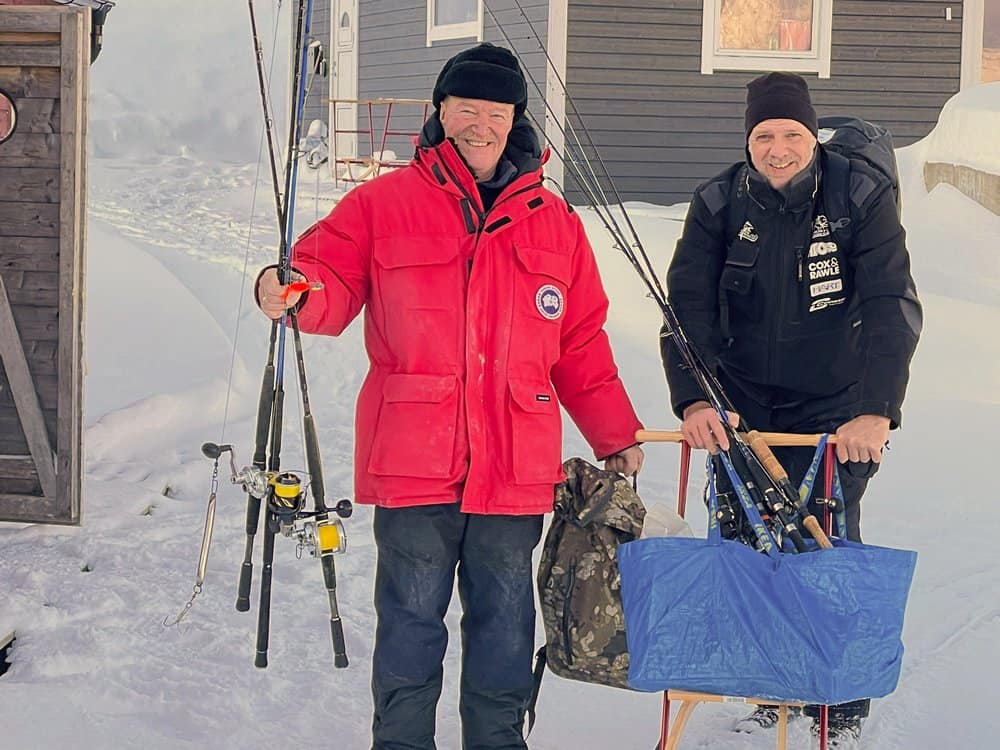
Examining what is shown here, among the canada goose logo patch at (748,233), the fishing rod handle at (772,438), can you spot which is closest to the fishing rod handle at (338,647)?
the fishing rod handle at (772,438)

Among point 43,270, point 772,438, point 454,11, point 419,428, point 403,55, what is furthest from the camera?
point 403,55

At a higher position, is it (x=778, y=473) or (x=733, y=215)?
(x=733, y=215)

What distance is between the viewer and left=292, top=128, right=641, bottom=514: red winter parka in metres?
2.89

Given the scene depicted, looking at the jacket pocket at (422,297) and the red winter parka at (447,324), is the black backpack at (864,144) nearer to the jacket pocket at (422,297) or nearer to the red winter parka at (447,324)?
the red winter parka at (447,324)

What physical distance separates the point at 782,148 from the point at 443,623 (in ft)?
4.64

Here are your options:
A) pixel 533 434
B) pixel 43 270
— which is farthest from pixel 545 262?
pixel 43 270

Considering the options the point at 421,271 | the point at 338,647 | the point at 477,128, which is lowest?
the point at 338,647

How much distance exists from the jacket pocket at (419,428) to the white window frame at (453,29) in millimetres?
10642

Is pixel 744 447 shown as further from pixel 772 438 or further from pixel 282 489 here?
pixel 282 489

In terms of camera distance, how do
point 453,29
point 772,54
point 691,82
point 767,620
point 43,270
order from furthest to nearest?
point 453,29, point 772,54, point 691,82, point 43,270, point 767,620

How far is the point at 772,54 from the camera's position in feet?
42.3

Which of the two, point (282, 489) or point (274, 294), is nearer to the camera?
point (274, 294)

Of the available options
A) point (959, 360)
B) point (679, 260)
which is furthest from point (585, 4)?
point (679, 260)

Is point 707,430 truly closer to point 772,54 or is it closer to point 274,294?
point 274,294
